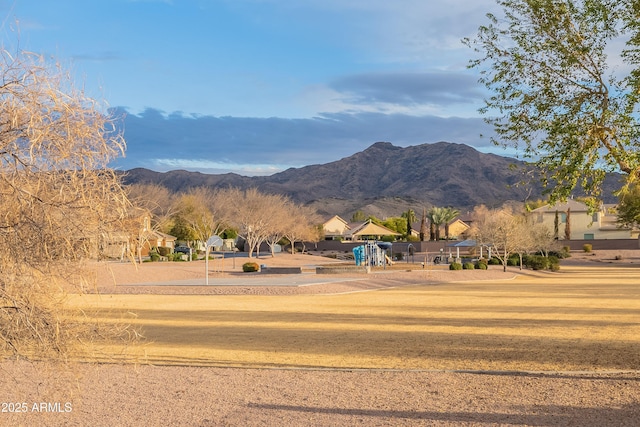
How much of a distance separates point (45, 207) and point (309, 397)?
533 cm

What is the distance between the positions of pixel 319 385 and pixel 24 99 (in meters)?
6.82

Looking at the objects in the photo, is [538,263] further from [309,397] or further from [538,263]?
[309,397]

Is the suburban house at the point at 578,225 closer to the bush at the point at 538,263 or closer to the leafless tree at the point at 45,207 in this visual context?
the bush at the point at 538,263

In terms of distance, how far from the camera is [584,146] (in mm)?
13352

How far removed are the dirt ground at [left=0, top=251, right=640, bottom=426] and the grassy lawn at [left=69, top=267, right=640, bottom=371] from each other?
100 centimetres

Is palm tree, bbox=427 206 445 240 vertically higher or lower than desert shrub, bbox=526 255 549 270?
higher

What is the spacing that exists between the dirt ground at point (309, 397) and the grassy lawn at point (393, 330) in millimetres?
1004

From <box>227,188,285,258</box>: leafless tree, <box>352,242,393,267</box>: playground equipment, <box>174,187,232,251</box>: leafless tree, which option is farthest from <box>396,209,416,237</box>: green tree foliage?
<box>352,242,393,267</box>: playground equipment

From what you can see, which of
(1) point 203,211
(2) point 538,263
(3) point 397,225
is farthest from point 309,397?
(3) point 397,225

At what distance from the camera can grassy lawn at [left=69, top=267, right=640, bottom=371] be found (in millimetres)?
15148

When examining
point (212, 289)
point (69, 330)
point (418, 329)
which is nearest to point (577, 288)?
point (212, 289)

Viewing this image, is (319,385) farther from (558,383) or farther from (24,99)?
(24,99)

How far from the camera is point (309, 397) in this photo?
11.2 m

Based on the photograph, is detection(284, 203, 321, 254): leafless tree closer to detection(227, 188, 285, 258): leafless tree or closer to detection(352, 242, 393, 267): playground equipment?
detection(227, 188, 285, 258): leafless tree
